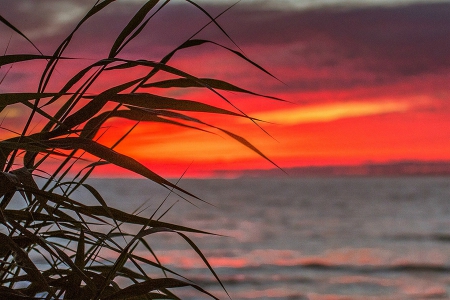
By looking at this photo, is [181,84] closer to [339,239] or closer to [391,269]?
[391,269]

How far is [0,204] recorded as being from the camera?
34.6 inches

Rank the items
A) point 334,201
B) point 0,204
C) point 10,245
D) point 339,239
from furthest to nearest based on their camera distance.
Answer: point 334,201 → point 339,239 → point 0,204 → point 10,245

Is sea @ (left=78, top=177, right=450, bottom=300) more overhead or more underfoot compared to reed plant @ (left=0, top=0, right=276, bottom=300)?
more overhead

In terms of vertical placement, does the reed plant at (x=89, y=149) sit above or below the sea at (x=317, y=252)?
below

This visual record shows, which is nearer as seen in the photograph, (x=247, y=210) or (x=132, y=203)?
(x=247, y=210)

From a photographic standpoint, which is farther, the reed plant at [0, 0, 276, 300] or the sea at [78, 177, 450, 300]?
the sea at [78, 177, 450, 300]

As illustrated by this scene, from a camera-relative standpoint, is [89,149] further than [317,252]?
No

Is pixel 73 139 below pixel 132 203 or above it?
below

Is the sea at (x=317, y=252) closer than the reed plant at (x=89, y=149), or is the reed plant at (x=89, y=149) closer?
the reed plant at (x=89, y=149)

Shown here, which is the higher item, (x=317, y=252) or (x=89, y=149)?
(x=317, y=252)

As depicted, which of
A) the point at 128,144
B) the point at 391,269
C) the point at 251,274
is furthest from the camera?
the point at 391,269

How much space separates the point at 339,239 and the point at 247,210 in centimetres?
997

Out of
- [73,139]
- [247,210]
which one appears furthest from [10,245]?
[247,210]

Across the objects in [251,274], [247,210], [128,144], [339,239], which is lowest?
[128,144]
